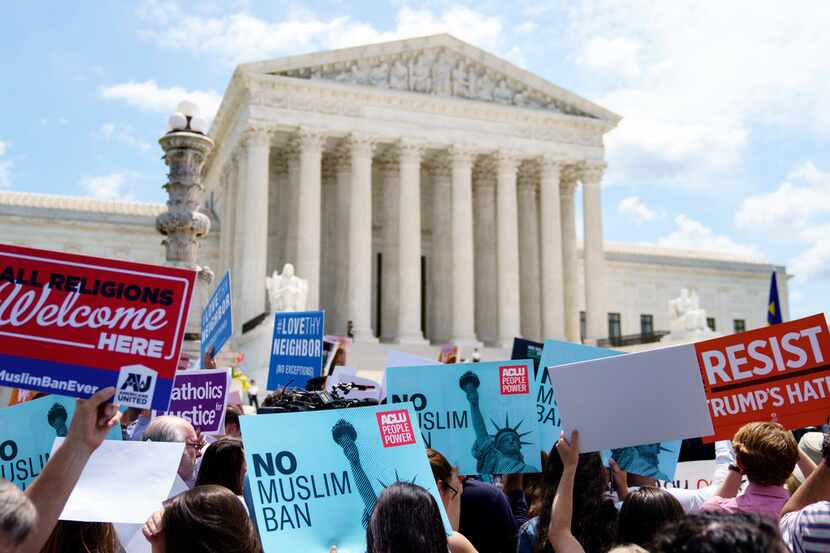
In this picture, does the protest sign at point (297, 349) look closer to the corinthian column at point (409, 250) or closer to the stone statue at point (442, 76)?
the corinthian column at point (409, 250)

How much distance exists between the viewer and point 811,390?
21.8 feet

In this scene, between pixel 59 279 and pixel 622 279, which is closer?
pixel 59 279


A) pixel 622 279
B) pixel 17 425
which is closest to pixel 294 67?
pixel 622 279

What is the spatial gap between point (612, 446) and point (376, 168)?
46.1m

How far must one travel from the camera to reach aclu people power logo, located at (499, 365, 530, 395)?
7.38 m

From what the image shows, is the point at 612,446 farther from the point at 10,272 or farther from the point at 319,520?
the point at 10,272

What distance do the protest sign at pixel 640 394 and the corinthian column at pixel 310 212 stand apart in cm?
3824

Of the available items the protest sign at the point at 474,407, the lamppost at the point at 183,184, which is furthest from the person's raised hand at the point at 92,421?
the lamppost at the point at 183,184

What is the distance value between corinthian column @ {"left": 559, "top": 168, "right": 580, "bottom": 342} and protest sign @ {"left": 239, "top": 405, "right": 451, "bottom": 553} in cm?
4594

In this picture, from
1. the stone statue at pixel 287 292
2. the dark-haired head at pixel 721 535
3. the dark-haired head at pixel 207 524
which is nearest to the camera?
the dark-haired head at pixel 721 535

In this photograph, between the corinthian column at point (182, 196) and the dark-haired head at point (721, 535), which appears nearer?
the dark-haired head at point (721, 535)

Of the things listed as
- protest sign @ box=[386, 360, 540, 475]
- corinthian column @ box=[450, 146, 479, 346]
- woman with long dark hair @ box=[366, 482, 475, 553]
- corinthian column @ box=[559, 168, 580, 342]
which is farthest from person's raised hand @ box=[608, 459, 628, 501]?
corinthian column @ box=[559, 168, 580, 342]

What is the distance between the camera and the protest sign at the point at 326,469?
5.16m

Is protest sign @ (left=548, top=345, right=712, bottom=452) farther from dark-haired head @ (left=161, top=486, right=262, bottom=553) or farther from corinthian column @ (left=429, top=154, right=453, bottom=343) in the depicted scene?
corinthian column @ (left=429, top=154, right=453, bottom=343)
